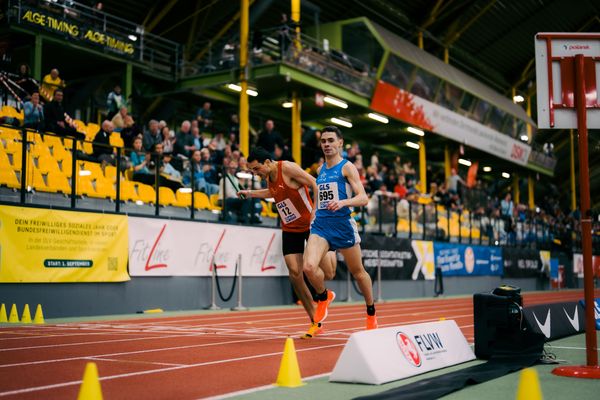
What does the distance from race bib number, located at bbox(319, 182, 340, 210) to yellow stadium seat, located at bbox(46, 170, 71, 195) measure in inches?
262

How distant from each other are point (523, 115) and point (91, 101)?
27941 mm

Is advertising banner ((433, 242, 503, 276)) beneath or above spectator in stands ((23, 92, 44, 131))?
beneath

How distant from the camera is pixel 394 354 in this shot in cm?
539

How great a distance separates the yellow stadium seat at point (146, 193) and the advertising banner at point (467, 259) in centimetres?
1197

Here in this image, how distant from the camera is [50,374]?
5652 millimetres

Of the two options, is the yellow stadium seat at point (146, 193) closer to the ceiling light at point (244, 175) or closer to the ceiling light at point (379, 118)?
the ceiling light at point (244, 175)

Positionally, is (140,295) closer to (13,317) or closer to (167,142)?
(13,317)

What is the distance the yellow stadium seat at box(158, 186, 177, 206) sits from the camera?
1511 centimetres

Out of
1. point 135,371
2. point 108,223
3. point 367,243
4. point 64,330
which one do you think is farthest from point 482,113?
point 135,371

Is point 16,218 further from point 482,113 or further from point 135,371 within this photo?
point 482,113

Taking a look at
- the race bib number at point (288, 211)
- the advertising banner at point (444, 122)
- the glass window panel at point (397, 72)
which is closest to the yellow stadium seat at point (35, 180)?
the race bib number at point (288, 211)

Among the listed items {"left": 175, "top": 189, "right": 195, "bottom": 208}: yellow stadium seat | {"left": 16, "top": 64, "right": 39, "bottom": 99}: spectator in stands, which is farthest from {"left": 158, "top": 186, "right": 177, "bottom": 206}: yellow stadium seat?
{"left": 16, "top": 64, "right": 39, "bottom": 99}: spectator in stands

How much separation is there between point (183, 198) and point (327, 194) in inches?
320

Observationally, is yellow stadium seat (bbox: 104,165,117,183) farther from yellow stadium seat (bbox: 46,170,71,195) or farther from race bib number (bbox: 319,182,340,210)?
race bib number (bbox: 319,182,340,210)
